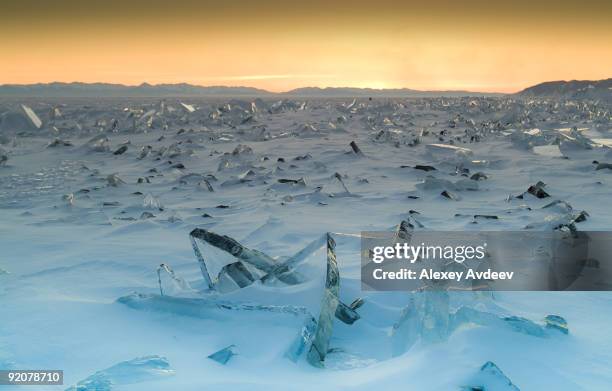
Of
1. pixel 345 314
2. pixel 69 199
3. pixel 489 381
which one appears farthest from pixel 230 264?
pixel 69 199

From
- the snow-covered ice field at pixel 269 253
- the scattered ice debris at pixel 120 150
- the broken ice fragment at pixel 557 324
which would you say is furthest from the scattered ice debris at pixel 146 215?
the scattered ice debris at pixel 120 150

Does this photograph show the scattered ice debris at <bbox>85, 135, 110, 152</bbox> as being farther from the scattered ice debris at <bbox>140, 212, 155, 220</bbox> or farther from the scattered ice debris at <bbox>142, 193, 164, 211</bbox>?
the scattered ice debris at <bbox>140, 212, 155, 220</bbox>

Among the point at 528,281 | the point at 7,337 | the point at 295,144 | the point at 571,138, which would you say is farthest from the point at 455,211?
the point at 295,144

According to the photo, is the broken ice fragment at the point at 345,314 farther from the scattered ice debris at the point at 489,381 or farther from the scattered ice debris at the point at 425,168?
the scattered ice debris at the point at 425,168

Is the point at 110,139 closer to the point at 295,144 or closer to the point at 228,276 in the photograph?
the point at 295,144

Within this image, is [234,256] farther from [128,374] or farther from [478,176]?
[478,176]
